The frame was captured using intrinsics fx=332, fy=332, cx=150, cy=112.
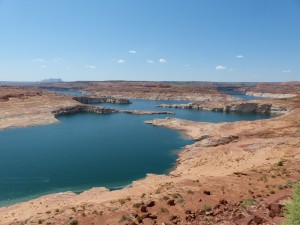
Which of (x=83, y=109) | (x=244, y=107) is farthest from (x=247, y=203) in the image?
(x=244, y=107)

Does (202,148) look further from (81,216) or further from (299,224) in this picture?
(299,224)

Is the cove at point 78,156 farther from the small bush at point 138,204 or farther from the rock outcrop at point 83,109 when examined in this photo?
the rock outcrop at point 83,109

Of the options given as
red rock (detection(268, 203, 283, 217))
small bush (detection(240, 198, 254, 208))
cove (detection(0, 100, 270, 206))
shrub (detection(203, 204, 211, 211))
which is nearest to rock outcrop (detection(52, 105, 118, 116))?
cove (detection(0, 100, 270, 206))

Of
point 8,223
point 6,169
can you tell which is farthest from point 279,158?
point 6,169

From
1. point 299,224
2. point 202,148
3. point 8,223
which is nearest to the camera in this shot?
point 299,224

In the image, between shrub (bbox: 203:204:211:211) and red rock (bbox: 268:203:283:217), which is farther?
shrub (bbox: 203:204:211:211)

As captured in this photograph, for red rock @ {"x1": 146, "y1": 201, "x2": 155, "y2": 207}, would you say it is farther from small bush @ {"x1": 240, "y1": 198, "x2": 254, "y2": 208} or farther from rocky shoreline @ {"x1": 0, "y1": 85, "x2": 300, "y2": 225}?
small bush @ {"x1": 240, "y1": 198, "x2": 254, "y2": 208}

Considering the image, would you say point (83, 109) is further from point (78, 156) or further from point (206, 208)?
point (206, 208)

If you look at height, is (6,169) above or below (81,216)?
below
